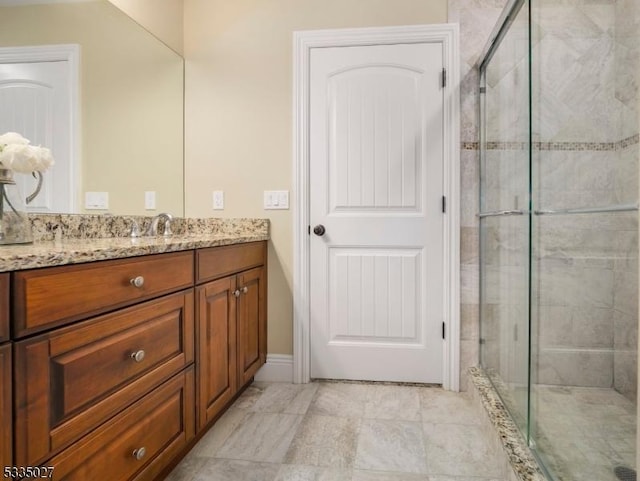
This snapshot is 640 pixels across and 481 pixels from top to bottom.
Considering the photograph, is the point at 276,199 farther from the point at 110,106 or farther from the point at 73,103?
the point at 73,103

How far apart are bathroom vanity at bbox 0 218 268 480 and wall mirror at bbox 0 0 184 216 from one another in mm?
599

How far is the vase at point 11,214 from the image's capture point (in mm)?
1253

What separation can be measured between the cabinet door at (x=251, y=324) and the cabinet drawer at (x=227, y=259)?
0.06m

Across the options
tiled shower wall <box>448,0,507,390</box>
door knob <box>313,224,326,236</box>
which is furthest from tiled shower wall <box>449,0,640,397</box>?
door knob <box>313,224,326,236</box>

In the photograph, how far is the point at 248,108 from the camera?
246 centimetres

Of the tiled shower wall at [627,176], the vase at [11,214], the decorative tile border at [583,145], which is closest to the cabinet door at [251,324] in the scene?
the vase at [11,214]

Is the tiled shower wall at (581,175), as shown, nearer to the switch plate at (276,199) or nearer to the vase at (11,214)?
the switch plate at (276,199)

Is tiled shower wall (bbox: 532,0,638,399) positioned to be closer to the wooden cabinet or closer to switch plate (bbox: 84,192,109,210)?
the wooden cabinet

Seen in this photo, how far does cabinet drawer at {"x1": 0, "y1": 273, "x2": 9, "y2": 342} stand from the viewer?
0.79 metres

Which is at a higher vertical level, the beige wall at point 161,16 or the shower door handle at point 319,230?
the beige wall at point 161,16

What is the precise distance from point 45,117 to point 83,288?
3.00 feet

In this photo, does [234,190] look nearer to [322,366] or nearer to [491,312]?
[322,366]

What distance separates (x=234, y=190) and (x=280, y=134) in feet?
1.39

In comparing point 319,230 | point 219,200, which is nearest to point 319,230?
point 319,230
